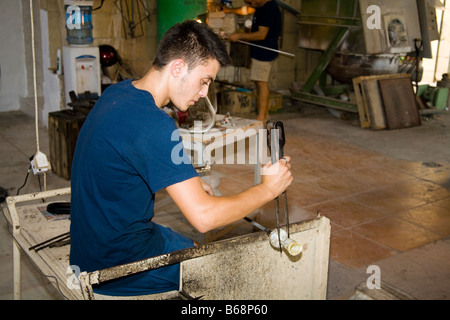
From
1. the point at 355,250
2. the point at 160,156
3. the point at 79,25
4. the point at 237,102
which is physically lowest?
the point at 355,250

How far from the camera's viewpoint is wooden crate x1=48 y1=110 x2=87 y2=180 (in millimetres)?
5129

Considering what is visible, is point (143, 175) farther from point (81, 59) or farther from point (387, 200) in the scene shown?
point (81, 59)

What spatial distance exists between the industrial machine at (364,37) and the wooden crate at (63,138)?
441 centimetres

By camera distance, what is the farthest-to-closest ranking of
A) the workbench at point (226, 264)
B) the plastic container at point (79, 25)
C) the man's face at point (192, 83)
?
the plastic container at point (79, 25)
the man's face at point (192, 83)
the workbench at point (226, 264)

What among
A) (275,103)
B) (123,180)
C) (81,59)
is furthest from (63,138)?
(275,103)

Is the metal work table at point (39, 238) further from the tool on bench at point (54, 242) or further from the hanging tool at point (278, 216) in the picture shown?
the hanging tool at point (278, 216)

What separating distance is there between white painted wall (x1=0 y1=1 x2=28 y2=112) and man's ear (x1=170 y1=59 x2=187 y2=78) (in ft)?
21.7

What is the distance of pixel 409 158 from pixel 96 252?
5.19 meters

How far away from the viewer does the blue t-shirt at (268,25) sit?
685 cm

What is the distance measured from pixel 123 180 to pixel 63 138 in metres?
3.54

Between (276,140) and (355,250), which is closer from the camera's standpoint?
(276,140)

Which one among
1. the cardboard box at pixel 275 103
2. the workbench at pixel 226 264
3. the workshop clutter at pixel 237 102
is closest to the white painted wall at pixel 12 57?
the workshop clutter at pixel 237 102

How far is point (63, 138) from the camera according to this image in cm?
520
